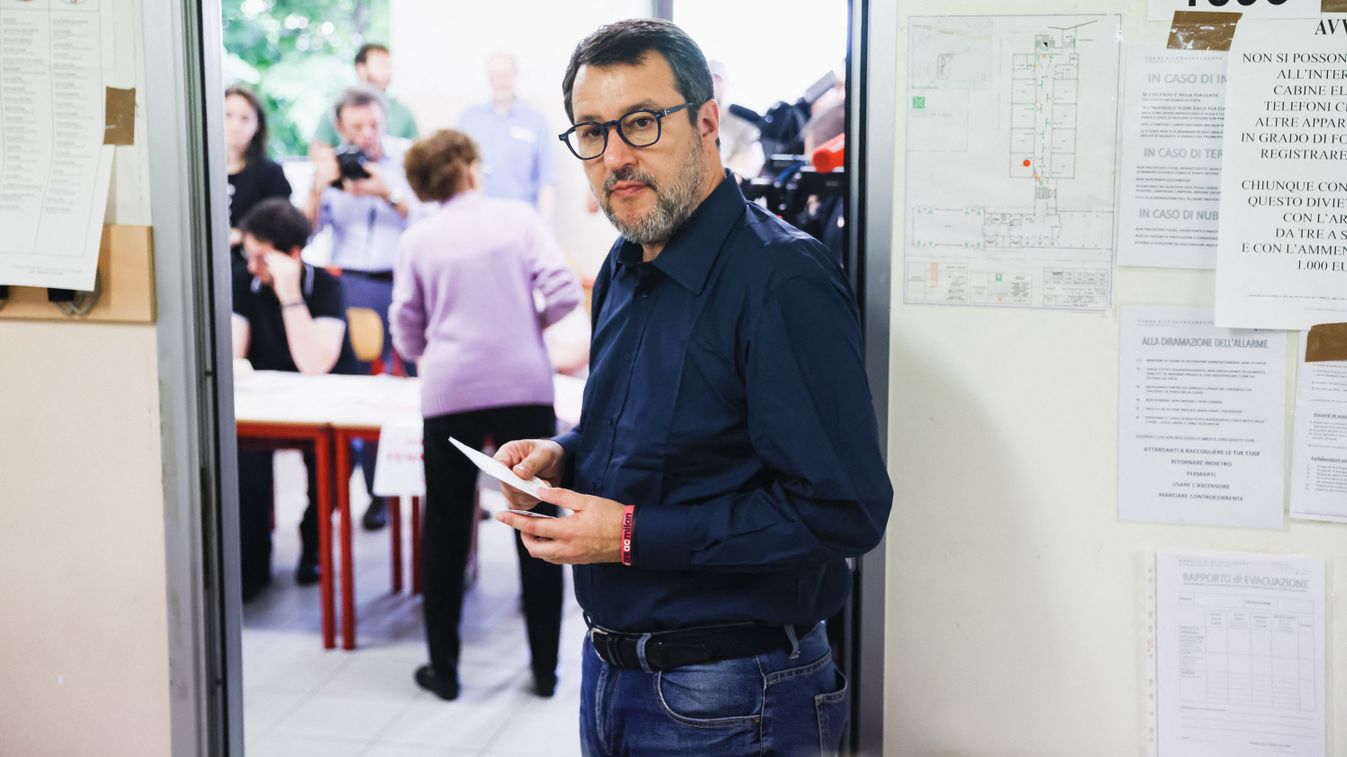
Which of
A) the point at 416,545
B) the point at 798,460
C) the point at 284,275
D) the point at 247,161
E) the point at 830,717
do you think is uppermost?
the point at 247,161

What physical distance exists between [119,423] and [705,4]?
226 cm

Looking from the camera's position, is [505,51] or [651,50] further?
[505,51]

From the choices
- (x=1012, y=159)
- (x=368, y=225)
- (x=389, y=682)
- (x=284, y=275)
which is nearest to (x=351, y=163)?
(x=368, y=225)

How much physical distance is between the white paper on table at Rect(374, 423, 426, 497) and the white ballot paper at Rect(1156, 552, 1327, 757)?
242cm

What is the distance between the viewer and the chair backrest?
15.1 feet

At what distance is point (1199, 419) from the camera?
1.59 meters

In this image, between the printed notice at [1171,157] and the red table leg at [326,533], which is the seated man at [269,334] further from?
the printed notice at [1171,157]

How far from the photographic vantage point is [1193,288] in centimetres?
158

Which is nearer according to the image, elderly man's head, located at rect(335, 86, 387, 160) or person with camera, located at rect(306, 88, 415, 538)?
elderly man's head, located at rect(335, 86, 387, 160)

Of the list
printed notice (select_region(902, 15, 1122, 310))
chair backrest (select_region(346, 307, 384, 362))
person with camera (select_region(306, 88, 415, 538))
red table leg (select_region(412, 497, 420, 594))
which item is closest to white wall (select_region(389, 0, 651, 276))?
person with camera (select_region(306, 88, 415, 538))

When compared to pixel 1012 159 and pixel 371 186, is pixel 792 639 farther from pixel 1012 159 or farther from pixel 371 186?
pixel 371 186

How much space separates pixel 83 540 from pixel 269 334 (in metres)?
2.29

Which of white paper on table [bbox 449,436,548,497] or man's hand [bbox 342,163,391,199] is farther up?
man's hand [bbox 342,163,391,199]

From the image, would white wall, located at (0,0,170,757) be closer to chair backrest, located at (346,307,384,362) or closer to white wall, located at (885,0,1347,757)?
white wall, located at (885,0,1347,757)
